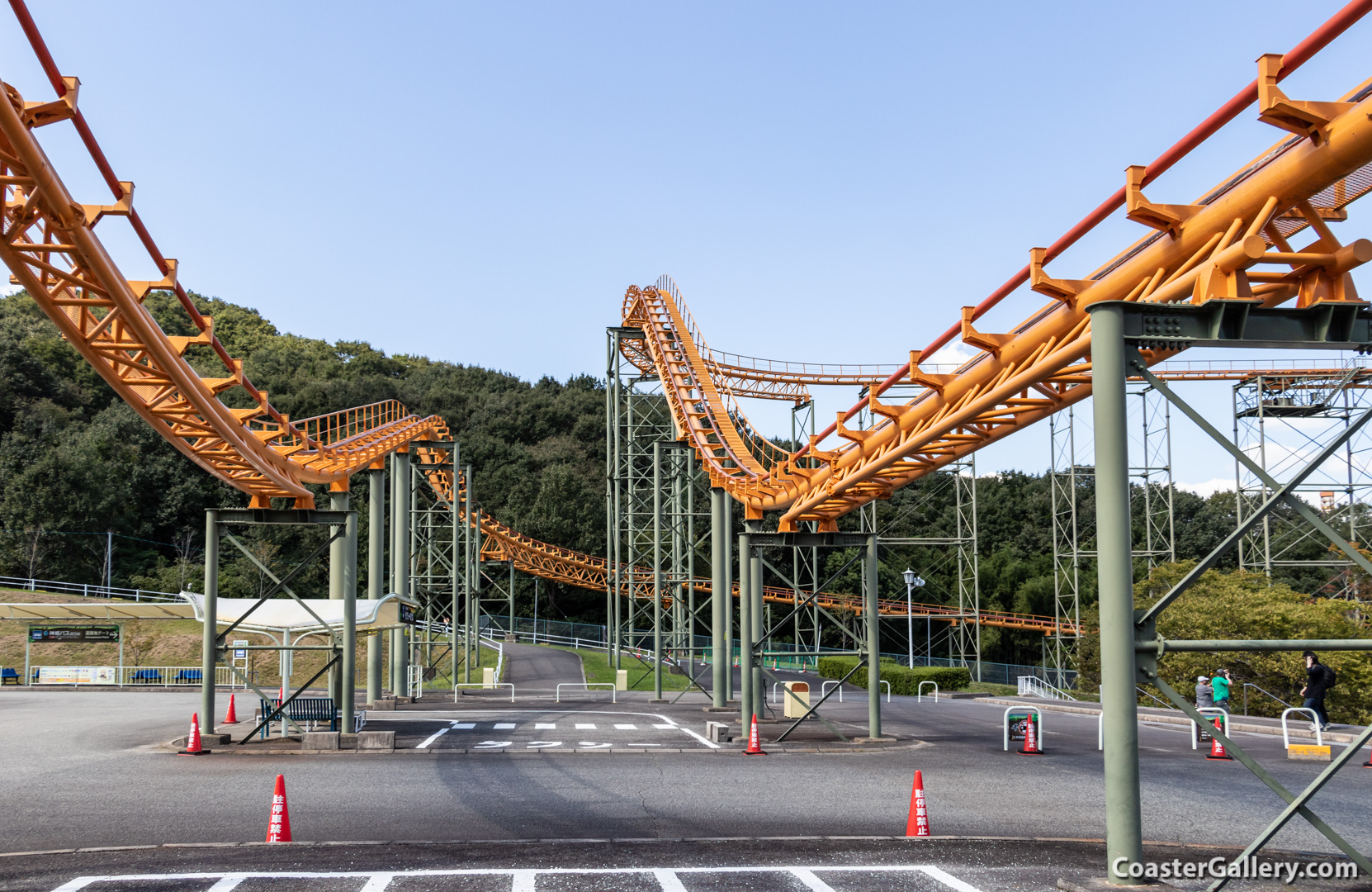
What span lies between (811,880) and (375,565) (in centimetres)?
2274

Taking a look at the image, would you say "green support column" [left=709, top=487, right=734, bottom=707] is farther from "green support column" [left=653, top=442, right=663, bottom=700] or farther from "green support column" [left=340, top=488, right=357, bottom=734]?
"green support column" [left=340, top=488, right=357, bottom=734]

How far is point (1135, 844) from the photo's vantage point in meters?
7.56

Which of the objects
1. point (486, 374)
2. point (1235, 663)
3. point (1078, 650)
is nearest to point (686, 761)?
point (1235, 663)

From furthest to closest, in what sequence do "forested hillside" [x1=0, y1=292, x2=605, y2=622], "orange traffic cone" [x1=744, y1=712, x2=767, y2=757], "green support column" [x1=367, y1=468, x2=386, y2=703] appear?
"forested hillside" [x1=0, y1=292, x2=605, y2=622] → "green support column" [x1=367, y1=468, x2=386, y2=703] → "orange traffic cone" [x1=744, y1=712, x2=767, y2=757]

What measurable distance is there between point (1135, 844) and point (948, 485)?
69.7 metres

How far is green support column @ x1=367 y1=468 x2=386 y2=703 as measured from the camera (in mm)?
27312

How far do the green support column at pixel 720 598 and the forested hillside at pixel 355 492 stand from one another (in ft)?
124

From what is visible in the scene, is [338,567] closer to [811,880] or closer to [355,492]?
[811,880]

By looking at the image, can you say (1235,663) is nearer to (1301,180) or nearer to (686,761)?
(686,761)

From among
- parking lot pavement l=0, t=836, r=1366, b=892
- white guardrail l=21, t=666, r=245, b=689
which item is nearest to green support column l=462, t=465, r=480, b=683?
white guardrail l=21, t=666, r=245, b=689

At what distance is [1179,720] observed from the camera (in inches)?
948

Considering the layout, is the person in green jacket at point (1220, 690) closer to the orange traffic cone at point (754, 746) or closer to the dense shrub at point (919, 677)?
the orange traffic cone at point (754, 746)

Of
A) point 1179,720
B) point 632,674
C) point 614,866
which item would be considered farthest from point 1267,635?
point 614,866

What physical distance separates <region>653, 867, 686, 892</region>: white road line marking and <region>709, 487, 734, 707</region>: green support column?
14.9 m
